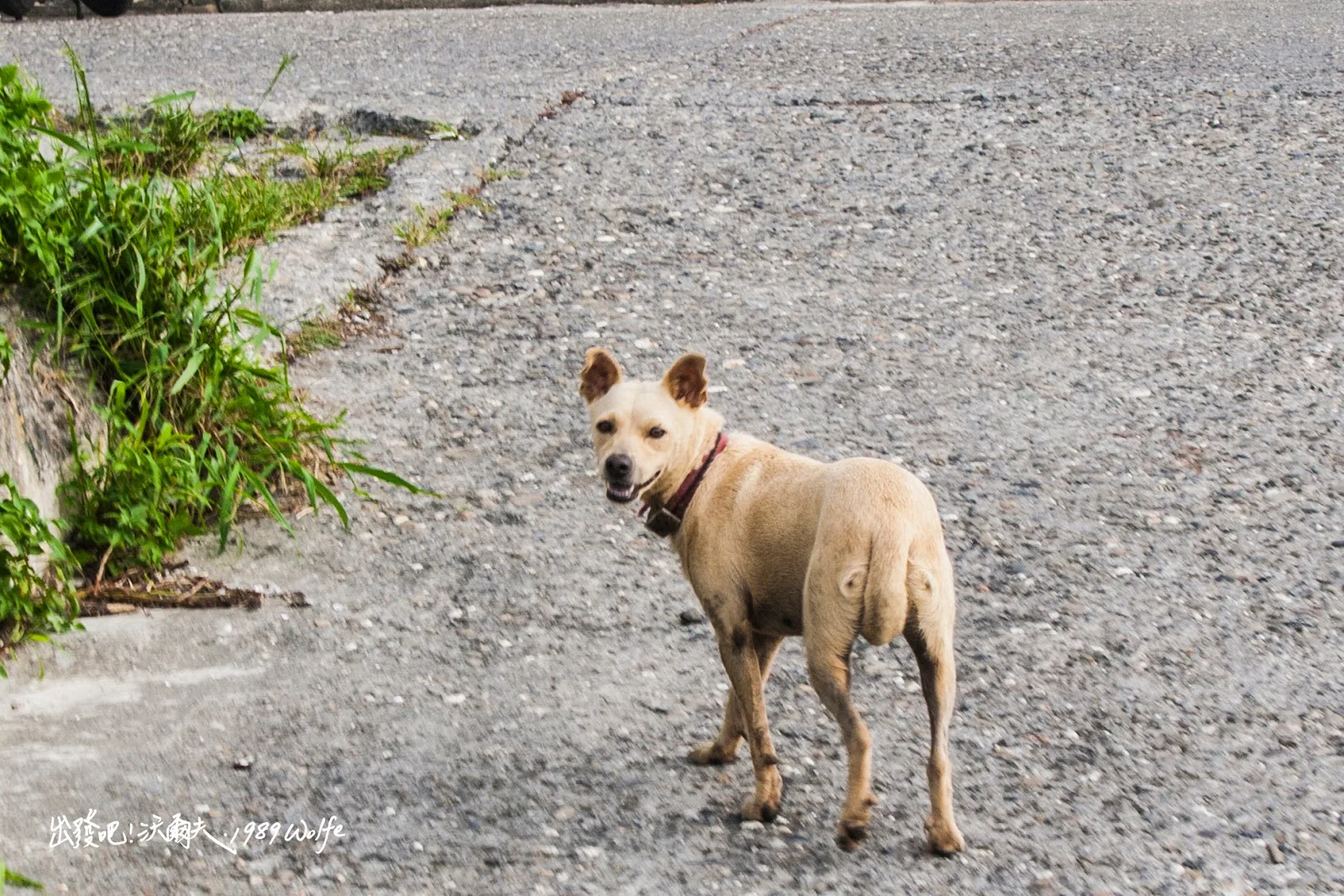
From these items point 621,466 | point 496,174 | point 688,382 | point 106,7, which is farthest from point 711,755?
point 106,7

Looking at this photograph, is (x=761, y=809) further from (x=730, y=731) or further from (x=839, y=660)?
(x=839, y=660)

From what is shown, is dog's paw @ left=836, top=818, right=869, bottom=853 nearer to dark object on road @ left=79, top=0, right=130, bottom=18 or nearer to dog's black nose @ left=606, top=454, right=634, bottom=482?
dog's black nose @ left=606, top=454, right=634, bottom=482

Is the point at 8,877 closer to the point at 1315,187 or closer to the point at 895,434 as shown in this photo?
the point at 895,434

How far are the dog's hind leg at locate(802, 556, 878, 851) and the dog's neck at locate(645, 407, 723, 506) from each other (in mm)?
477

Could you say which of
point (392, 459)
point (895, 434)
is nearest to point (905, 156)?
point (895, 434)

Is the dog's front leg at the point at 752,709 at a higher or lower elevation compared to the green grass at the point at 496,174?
lower

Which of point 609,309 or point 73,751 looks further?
point 609,309

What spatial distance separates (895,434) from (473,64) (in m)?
5.16

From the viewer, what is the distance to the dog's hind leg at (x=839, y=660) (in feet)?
9.31

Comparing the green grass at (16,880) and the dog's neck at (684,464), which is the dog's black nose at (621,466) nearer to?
the dog's neck at (684,464)

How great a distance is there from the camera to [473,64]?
891 cm

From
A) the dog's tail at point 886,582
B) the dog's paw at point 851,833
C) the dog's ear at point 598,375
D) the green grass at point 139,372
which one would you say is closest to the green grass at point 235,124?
the green grass at point 139,372

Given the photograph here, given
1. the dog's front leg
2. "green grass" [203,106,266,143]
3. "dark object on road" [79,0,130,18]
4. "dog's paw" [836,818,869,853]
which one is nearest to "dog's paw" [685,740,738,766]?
the dog's front leg

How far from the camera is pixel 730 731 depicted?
326cm
